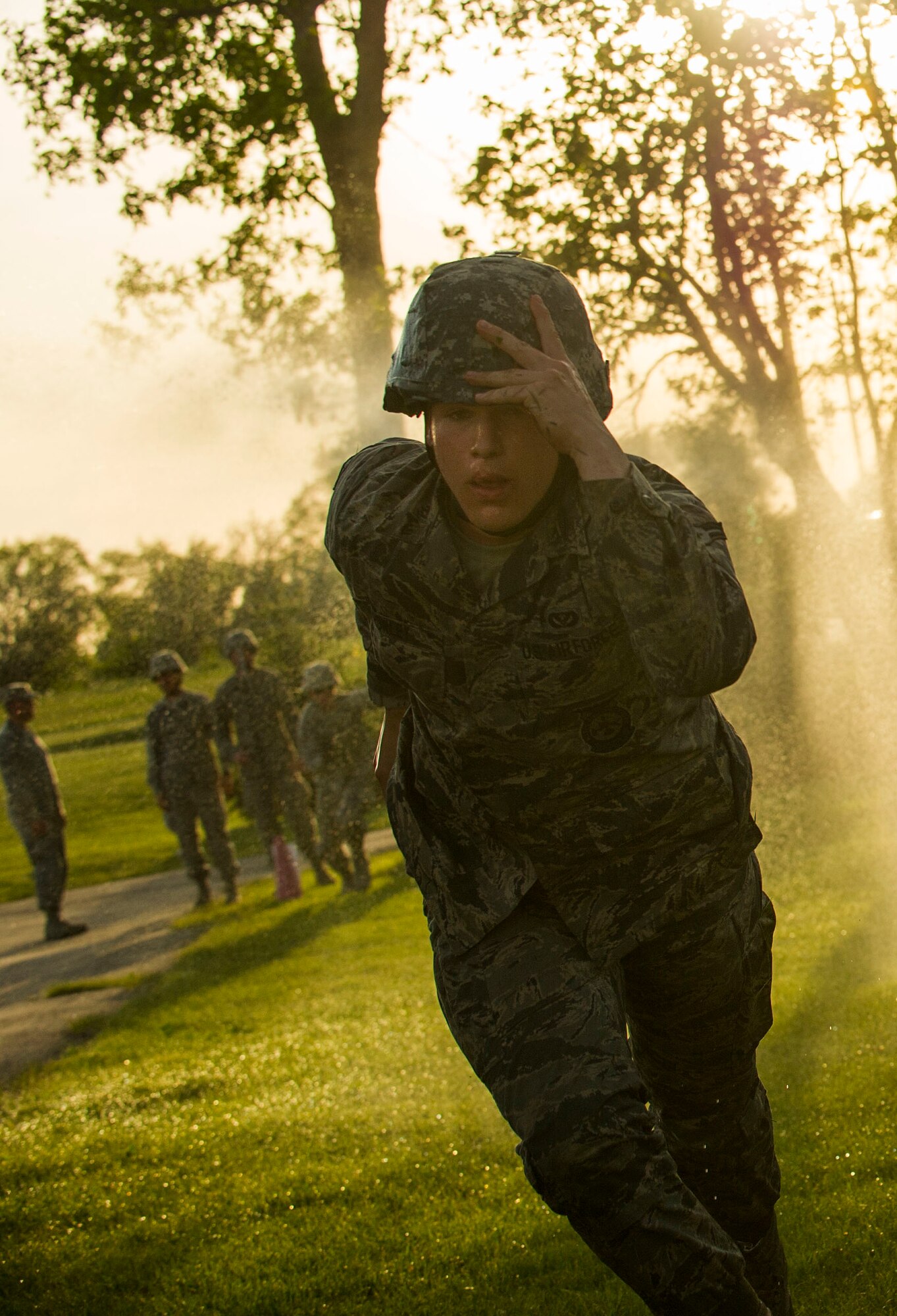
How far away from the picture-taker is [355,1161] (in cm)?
496

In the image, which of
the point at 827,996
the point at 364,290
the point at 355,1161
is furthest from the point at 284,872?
the point at 355,1161

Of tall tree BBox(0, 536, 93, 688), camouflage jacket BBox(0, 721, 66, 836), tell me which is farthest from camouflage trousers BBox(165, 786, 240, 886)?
tall tree BBox(0, 536, 93, 688)

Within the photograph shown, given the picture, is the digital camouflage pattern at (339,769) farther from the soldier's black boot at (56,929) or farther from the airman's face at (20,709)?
the soldier's black boot at (56,929)

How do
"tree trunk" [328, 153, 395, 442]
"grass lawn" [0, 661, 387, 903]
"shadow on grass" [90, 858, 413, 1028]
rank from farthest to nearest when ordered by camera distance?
1. "grass lawn" [0, 661, 387, 903]
2. "tree trunk" [328, 153, 395, 442]
3. "shadow on grass" [90, 858, 413, 1028]

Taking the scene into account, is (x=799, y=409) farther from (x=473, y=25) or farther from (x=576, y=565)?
(x=576, y=565)

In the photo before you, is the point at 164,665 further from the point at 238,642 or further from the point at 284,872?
the point at 284,872

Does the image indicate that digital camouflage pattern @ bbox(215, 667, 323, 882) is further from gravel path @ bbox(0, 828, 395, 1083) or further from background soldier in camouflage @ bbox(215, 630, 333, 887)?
gravel path @ bbox(0, 828, 395, 1083)

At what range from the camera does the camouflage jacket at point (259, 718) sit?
514 inches

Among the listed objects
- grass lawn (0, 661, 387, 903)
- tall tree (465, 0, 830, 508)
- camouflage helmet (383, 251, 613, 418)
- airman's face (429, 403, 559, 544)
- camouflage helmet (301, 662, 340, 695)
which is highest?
tall tree (465, 0, 830, 508)

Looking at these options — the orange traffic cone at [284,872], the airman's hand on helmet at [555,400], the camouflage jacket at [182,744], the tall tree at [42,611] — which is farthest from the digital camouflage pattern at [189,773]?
the tall tree at [42,611]

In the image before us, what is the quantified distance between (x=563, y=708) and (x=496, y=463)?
443mm

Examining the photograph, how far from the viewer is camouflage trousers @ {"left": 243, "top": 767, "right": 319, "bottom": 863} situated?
13.3 m

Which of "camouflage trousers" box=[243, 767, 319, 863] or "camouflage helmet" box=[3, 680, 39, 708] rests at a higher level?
"camouflage helmet" box=[3, 680, 39, 708]

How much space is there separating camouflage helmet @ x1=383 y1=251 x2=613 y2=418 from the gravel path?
19.5 ft
